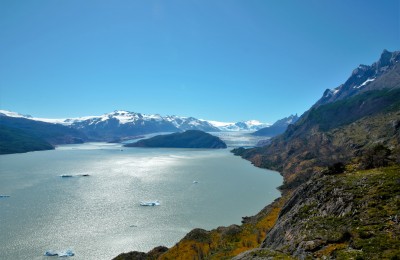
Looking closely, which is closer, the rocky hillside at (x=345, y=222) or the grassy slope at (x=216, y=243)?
the rocky hillside at (x=345, y=222)

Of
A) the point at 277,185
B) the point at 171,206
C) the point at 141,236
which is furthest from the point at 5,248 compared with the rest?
the point at 277,185

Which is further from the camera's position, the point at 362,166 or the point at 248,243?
the point at 248,243

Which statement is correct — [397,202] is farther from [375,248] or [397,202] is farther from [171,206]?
[171,206]

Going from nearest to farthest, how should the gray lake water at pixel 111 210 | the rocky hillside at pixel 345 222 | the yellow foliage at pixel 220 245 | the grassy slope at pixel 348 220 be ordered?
the grassy slope at pixel 348 220, the rocky hillside at pixel 345 222, the yellow foliage at pixel 220 245, the gray lake water at pixel 111 210

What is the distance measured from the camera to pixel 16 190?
5856 inches

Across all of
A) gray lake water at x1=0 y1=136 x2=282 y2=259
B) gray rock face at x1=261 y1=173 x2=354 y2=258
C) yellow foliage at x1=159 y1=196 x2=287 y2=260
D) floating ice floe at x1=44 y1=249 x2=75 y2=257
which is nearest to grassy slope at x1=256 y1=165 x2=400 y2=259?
gray rock face at x1=261 y1=173 x2=354 y2=258

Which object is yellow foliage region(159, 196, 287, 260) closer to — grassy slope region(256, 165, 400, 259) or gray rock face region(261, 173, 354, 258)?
gray rock face region(261, 173, 354, 258)

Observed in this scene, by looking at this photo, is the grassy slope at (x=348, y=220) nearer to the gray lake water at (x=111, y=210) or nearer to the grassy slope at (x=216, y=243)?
the grassy slope at (x=216, y=243)

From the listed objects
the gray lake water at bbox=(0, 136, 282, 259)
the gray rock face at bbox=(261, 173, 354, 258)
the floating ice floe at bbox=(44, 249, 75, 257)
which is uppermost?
the gray rock face at bbox=(261, 173, 354, 258)

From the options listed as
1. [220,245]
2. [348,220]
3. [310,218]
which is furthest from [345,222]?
[220,245]

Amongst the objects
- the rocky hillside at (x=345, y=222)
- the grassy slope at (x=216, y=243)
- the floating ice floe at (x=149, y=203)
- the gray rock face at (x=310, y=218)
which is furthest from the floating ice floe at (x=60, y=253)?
the rocky hillside at (x=345, y=222)

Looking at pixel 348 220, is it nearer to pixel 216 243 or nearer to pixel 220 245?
pixel 220 245

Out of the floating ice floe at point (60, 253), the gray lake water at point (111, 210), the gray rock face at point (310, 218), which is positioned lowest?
the floating ice floe at point (60, 253)

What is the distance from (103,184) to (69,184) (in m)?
19.9
